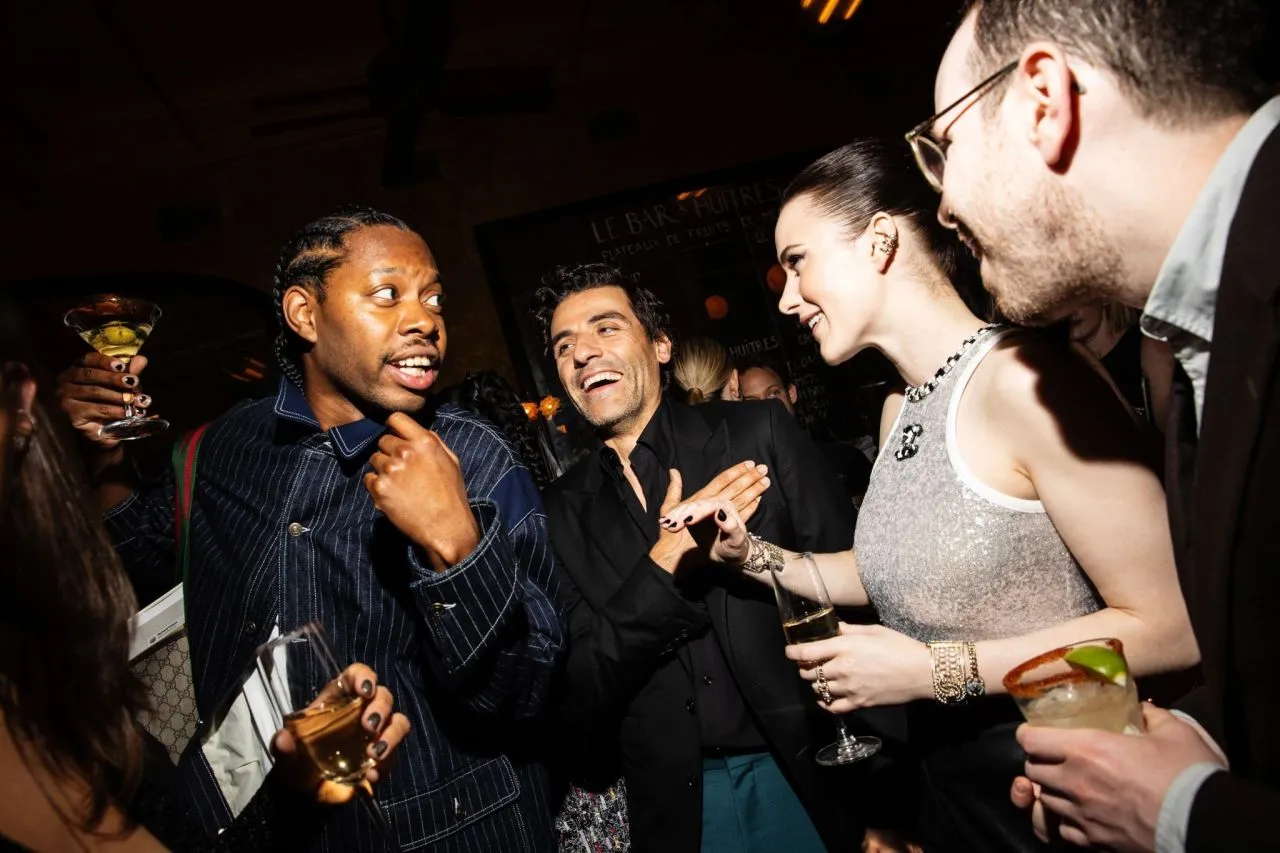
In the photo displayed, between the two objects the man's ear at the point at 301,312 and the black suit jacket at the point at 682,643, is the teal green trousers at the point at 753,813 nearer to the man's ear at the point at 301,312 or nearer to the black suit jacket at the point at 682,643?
the black suit jacket at the point at 682,643

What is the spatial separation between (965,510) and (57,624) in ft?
5.22

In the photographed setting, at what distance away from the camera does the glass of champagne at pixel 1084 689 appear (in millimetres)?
969

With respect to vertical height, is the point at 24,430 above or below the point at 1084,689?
above

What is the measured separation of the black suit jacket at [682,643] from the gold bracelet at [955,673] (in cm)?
62

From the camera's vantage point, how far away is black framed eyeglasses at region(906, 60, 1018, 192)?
1167 mm

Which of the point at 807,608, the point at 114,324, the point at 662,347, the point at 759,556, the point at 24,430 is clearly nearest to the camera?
the point at 24,430

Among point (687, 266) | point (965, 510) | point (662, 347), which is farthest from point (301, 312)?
point (687, 266)

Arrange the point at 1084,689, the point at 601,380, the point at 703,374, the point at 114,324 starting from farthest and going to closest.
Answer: the point at 703,374
the point at 601,380
the point at 114,324
the point at 1084,689

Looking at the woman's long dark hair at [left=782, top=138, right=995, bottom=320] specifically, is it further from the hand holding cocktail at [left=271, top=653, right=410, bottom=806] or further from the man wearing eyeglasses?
the hand holding cocktail at [left=271, top=653, right=410, bottom=806]

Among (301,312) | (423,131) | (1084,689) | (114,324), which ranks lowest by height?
(1084,689)

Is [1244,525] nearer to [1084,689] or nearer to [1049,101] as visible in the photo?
[1084,689]

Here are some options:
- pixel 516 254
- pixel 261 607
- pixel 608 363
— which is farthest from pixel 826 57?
pixel 261 607

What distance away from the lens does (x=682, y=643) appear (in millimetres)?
2037

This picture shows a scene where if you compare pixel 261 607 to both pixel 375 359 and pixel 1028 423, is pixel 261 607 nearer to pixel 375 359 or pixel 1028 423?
pixel 375 359
